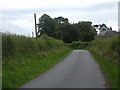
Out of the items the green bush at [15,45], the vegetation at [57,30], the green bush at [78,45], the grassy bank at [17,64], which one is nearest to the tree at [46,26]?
the vegetation at [57,30]

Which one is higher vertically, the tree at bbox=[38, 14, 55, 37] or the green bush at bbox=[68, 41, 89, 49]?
the tree at bbox=[38, 14, 55, 37]

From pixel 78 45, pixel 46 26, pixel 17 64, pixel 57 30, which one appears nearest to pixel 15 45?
pixel 17 64

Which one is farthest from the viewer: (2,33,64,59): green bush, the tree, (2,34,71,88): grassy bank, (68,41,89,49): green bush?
the tree

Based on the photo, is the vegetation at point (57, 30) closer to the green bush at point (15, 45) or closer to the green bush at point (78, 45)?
the green bush at point (78, 45)

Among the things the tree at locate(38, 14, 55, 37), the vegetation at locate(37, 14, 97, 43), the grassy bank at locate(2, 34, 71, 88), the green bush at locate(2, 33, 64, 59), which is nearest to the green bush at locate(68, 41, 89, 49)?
the vegetation at locate(37, 14, 97, 43)

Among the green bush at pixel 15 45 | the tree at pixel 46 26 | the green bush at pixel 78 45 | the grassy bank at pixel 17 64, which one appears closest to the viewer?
the grassy bank at pixel 17 64

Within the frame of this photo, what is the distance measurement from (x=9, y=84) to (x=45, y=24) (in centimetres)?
9734

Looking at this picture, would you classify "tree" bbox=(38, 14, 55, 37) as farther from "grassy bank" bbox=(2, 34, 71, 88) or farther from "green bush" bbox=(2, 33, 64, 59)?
"grassy bank" bbox=(2, 34, 71, 88)

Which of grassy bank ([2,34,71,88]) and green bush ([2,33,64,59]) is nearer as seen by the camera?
grassy bank ([2,34,71,88])

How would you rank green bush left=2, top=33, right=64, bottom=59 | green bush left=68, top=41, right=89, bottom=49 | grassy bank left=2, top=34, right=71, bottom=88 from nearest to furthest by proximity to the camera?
grassy bank left=2, top=34, right=71, bottom=88 < green bush left=2, top=33, right=64, bottom=59 < green bush left=68, top=41, right=89, bottom=49

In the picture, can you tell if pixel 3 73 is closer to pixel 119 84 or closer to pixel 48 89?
pixel 48 89

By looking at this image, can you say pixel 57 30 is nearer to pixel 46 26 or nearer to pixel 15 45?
pixel 46 26

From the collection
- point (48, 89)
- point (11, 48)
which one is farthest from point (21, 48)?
point (48, 89)

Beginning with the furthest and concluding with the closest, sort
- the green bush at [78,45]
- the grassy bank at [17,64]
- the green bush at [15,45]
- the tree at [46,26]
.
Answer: the tree at [46,26] < the green bush at [78,45] < the green bush at [15,45] < the grassy bank at [17,64]
